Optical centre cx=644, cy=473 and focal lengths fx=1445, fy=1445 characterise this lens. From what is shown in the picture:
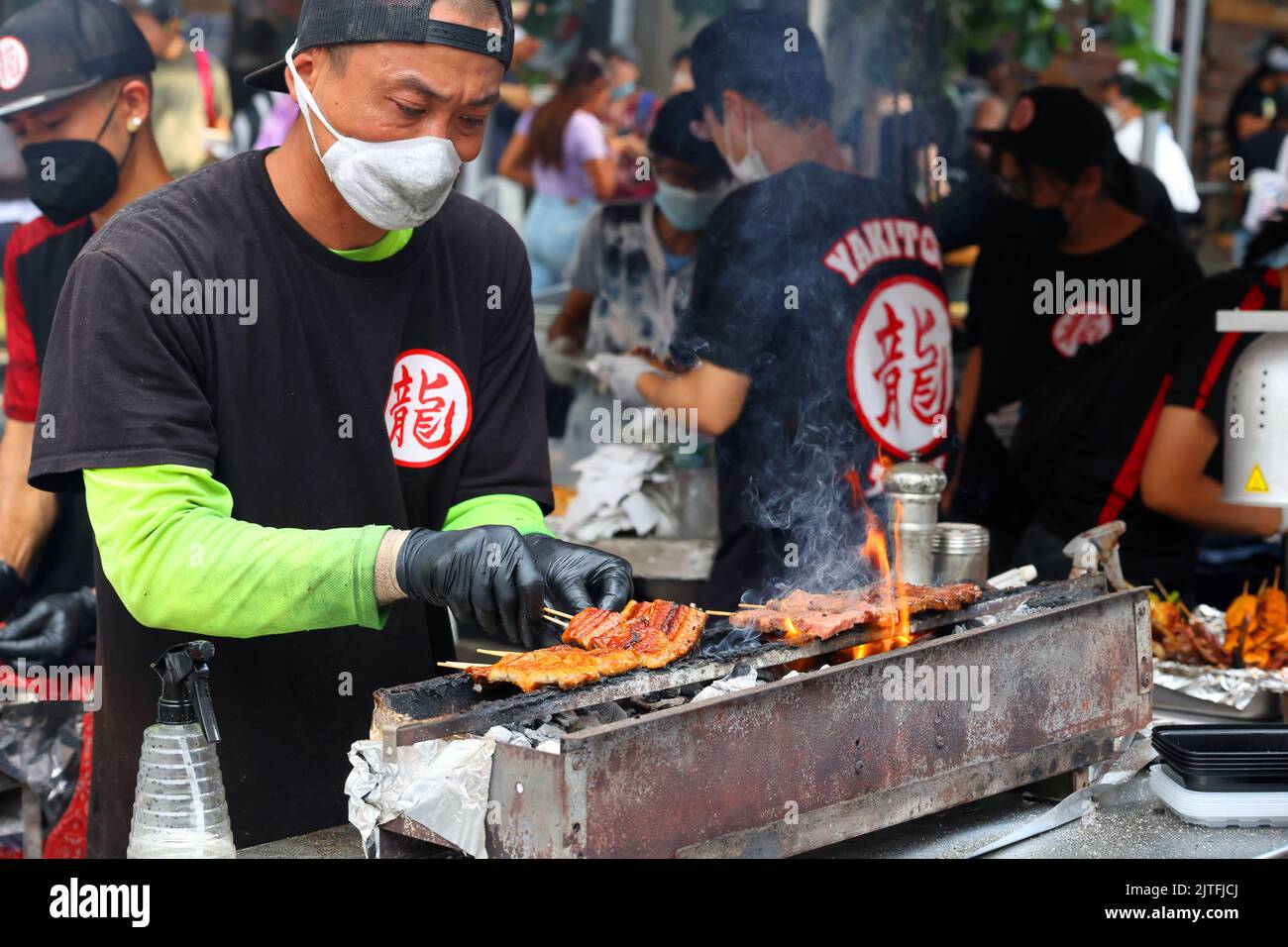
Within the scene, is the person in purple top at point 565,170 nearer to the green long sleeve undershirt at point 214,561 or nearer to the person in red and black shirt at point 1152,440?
the person in red and black shirt at point 1152,440

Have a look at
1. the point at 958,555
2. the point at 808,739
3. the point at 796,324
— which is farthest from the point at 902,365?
the point at 808,739

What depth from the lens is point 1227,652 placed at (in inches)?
157

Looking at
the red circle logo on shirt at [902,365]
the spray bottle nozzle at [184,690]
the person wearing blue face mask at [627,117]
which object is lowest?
the spray bottle nozzle at [184,690]

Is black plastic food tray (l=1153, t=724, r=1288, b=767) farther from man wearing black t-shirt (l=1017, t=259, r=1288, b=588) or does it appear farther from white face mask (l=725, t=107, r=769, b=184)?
white face mask (l=725, t=107, r=769, b=184)

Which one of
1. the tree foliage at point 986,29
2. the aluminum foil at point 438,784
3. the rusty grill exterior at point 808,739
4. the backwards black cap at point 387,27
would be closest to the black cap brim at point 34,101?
the backwards black cap at point 387,27

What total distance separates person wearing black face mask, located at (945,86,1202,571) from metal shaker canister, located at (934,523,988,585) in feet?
5.48

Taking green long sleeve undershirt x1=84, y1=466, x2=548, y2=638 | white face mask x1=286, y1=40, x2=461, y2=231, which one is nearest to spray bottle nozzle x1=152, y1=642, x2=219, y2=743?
green long sleeve undershirt x1=84, y1=466, x2=548, y2=638

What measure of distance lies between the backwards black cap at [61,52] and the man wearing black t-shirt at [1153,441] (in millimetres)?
3243

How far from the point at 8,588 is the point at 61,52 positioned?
156 centimetres

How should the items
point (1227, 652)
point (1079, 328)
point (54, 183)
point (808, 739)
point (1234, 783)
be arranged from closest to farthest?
1. point (808, 739)
2. point (1234, 783)
3. point (1227, 652)
4. point (54, 183)
5. point (1079, 328)

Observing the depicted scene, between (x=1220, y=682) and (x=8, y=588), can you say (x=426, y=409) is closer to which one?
(x=8, y=588)

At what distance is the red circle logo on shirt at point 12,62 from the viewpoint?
4.18m
